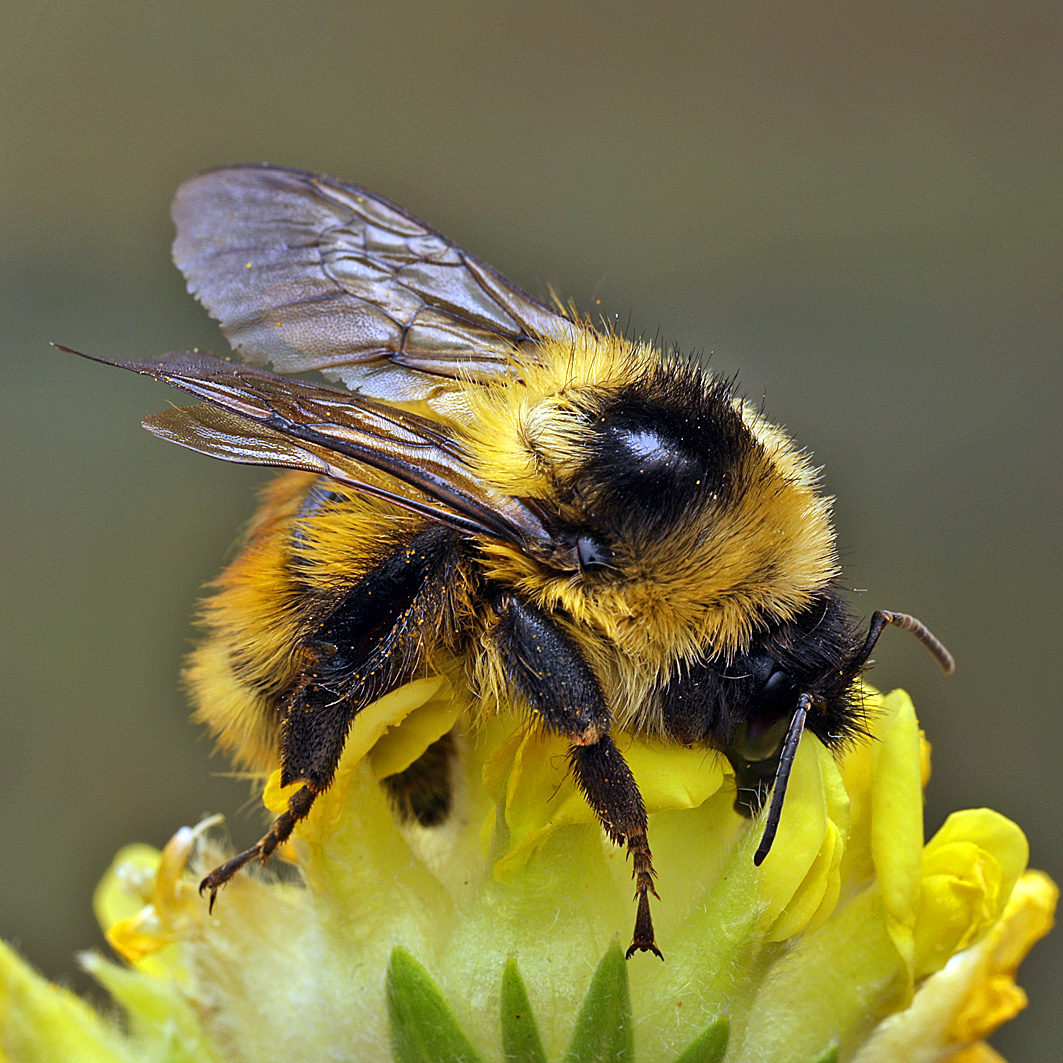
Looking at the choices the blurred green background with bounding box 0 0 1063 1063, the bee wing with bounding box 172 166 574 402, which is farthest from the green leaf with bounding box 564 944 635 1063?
the blurred green background with bounding box 0 0 1063 1063

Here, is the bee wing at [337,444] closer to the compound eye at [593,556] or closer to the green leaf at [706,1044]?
the compound eye at [593,556]

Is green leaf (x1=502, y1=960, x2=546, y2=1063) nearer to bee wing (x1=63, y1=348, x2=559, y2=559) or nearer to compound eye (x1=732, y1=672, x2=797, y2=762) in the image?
compound eye (x1=732, y1=672, x2=797, y2=762)

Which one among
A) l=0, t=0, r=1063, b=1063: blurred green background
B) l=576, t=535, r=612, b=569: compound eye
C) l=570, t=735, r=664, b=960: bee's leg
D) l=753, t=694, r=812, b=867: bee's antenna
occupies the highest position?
l=576, t=535, r=612, b=569: compound eye

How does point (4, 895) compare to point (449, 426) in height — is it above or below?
below

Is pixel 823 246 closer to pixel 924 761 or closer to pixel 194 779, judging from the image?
pixel 194 779

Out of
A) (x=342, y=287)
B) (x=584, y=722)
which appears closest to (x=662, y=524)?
(x=584, y=722)

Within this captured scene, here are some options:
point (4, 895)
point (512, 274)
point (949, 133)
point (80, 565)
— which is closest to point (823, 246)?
point (949, 133)
